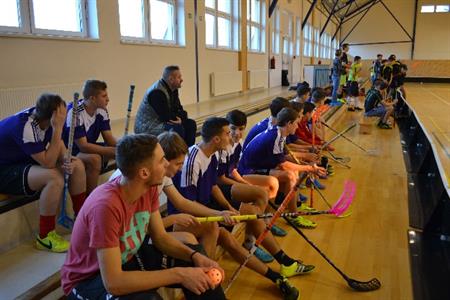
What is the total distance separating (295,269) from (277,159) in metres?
0.94

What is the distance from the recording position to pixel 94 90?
2584 millimetres

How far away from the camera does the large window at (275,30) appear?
1218 centimetres

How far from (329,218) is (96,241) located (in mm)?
2460

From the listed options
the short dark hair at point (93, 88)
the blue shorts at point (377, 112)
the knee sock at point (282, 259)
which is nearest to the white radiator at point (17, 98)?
the short dark hair at point (93, 88)

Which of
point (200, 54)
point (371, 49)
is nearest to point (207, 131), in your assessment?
point (200, 54)

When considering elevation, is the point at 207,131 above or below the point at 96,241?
above

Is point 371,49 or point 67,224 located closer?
point 67,224

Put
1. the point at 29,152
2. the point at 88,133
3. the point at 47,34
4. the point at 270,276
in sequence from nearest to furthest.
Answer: the point at 29,152 < the point at 270,276 < the point at 88,133 < the point at 47,34

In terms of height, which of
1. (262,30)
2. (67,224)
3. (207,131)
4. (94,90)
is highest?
(262,30)

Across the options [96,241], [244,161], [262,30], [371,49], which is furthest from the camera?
[371,49]

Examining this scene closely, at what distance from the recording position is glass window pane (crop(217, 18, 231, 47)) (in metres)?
8.91

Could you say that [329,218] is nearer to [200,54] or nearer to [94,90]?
[94,90]

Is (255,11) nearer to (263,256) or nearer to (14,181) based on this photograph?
(263,256)

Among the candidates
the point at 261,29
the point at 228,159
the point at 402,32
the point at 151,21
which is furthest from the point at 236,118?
the point at 402,32
